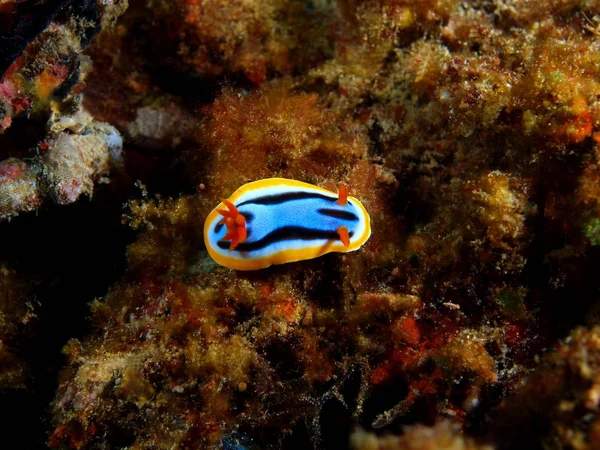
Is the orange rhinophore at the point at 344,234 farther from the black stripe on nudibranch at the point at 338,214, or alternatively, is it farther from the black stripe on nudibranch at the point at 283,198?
the black stripe on nudibranch at the point at 283,198

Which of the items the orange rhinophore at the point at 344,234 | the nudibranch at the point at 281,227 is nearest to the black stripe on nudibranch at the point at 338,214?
the nudibranch at the point at 281,227

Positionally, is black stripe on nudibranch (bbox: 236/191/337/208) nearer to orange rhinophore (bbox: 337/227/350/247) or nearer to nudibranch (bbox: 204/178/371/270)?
→ nudibranch (bbox: 204/178/371/270)

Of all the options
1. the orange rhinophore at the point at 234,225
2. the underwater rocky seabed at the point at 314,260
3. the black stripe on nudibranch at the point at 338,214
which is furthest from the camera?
the black stripe on nudibranch at the point at 338,214

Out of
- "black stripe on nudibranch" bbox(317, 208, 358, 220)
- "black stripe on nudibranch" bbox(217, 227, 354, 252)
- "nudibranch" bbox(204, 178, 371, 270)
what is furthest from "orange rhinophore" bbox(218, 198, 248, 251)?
"black stripe on nudibranch" bbox(317, 208, 358, 220)

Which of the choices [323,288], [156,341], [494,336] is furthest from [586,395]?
[156,341]

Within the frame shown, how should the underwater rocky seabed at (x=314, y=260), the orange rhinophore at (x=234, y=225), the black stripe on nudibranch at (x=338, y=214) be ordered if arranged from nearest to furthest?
the underwater rocky seabed at (x=314, y=260) → the orange rhinophore at (x=234, y=225) → the black stripe on nudibranch at (x=338, y=214)

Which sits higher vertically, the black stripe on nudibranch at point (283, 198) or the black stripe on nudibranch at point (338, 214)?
the black stripe on nudibranch at point (283, 198)

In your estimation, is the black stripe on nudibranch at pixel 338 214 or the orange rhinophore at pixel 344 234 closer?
the orange rhinophore at pixel 344 234

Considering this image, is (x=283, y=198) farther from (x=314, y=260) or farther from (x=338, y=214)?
(x=314, y=260)
